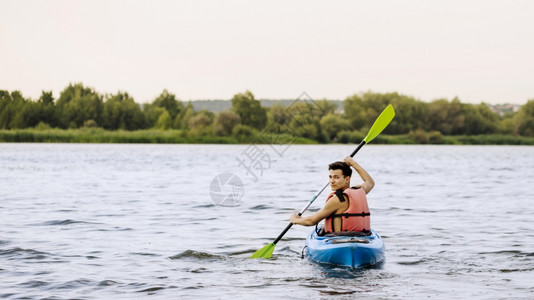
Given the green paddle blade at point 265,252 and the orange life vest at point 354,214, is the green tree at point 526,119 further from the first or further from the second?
the orange life vest at point 354,214

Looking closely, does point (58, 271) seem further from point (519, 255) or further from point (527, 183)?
point (527, 183)

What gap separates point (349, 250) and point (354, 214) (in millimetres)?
442

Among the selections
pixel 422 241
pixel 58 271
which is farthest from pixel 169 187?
pixel 58 271

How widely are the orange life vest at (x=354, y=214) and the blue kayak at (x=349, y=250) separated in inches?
4.9

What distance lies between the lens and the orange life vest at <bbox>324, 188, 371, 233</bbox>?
7.80m

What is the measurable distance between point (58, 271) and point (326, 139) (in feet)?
229

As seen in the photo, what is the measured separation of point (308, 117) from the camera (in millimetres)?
70375

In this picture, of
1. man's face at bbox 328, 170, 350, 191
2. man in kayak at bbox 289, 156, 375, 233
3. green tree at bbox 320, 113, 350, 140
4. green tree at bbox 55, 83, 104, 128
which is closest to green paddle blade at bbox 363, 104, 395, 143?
man in kayak at bbox 289, 156, 375, 233

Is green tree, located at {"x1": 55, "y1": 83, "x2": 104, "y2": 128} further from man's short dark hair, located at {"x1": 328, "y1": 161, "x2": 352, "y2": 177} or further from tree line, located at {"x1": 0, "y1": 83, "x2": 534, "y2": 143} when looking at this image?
man's short dark hair, located at {"x1": 328, "y1": 161, "x2": 352, "y2": 177}

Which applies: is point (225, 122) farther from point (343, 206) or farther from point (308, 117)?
point (343, 206)

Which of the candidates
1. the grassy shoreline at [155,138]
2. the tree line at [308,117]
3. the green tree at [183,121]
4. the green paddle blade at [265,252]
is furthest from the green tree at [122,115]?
the green paddle blade at [265,252]

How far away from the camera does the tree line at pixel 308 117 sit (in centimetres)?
7297

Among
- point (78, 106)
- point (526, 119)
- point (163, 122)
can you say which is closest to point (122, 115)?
point (78, 106)

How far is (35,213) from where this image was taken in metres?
13.8
